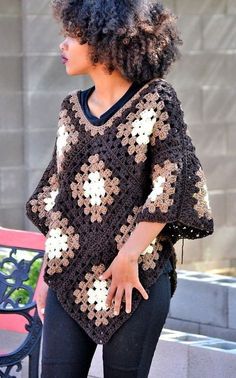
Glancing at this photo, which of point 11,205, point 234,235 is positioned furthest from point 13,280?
point 234,235

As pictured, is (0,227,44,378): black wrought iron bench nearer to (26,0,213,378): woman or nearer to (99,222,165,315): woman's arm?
(26,0,213,378): woman

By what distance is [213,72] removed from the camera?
9305 mm

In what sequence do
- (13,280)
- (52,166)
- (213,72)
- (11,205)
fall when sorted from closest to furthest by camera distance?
(52,166) → (13,280) → (11,205) → (213,72)

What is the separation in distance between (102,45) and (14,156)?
4702mm

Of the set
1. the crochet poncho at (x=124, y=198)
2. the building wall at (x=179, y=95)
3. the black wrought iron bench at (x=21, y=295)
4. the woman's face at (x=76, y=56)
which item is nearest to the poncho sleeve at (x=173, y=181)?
the crochet poncho at (x=124, y=198)

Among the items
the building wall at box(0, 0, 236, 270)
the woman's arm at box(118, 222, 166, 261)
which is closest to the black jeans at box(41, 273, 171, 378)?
the woman's arm at box(118, 222, 166, 261)

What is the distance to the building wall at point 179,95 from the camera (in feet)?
27.9

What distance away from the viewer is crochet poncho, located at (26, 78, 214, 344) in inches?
151

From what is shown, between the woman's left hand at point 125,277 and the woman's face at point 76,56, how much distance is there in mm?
603

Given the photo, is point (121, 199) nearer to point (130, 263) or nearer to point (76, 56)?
point (130, 263)

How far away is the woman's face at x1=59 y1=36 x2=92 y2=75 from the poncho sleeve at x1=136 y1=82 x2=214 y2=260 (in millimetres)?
254

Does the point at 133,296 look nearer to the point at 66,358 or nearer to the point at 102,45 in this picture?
the point at 66,358

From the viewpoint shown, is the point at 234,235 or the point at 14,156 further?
the point at 234,235

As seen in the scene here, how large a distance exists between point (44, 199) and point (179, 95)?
504cm
